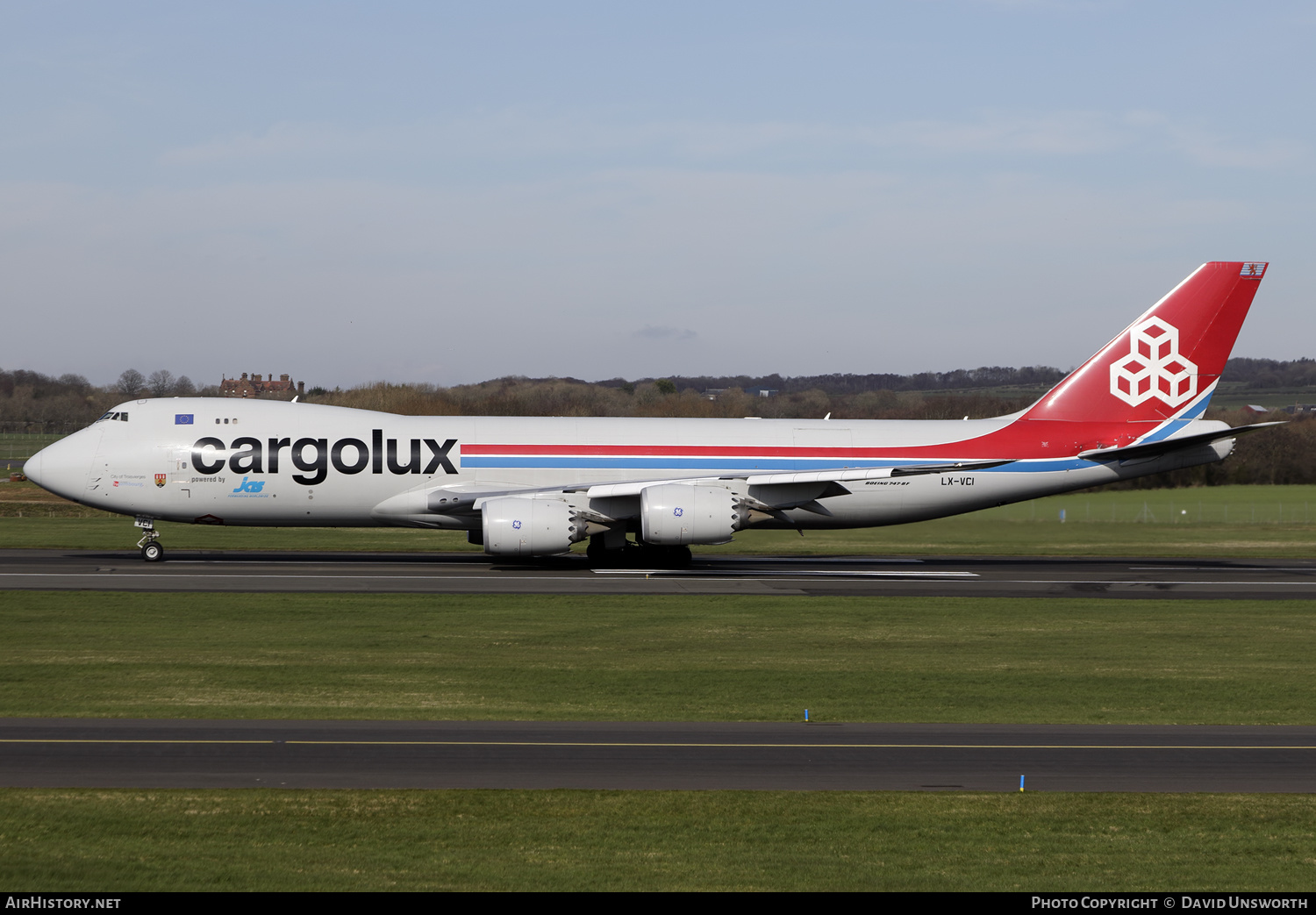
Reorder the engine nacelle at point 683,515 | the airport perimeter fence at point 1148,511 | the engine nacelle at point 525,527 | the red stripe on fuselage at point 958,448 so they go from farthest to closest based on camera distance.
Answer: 1. the airport perimeter fence at point 1148,511
2. the red stripe on fuselage at point 958,448
3. the engine nacelle at point 683,515
4. the engine nacelle at point 525,527

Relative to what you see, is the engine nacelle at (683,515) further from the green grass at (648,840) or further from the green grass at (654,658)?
the green grass at (648,840)

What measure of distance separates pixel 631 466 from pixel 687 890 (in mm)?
29372

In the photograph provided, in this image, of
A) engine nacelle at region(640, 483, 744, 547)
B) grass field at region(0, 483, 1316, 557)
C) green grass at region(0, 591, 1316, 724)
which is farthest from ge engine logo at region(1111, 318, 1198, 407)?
engine nacelle at region(640, 483, 744, 547)

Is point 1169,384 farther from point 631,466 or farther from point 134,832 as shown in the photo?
point 134,832

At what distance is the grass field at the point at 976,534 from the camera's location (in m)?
47.0

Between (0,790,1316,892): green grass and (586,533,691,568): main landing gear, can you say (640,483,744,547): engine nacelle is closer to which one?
(586,533,691,568): main landing gear

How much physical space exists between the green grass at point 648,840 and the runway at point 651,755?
23.8 inches

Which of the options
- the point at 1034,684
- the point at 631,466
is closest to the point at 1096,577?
the point at 631,466

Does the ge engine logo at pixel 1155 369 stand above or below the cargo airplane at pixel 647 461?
above

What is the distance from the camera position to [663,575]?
3709cm

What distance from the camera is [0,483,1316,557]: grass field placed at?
47000mm

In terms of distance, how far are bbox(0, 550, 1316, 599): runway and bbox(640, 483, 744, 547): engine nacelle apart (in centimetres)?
124

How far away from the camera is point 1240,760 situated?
1543 centimetres

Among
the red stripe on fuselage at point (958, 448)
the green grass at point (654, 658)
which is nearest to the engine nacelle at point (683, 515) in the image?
the red stripe on fuselage at point (958, 448)
